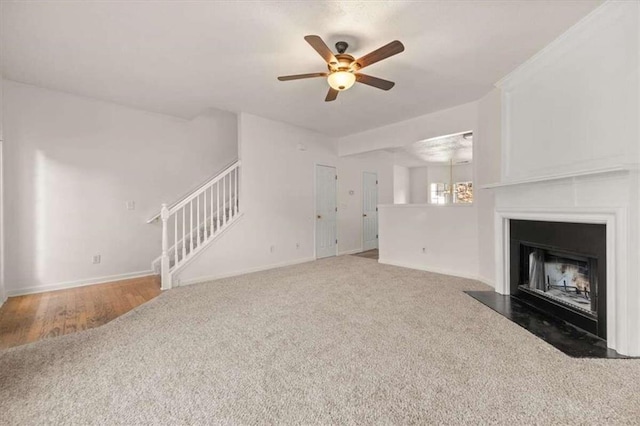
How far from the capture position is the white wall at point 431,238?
4.21 metres

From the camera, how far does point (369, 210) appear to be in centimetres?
707

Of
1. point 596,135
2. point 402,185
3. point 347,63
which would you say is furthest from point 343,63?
point 402,185

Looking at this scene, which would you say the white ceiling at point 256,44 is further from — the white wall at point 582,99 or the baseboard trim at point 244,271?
the baseboard trim at point 244,271

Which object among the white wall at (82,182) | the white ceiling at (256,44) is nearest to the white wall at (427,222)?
the white ceiling at (256,44)

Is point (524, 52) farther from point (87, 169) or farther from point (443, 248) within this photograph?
point (87, 169)

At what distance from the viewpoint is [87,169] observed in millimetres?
3996

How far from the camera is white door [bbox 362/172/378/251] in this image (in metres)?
6.94

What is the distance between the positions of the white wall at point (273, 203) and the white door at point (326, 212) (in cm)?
16

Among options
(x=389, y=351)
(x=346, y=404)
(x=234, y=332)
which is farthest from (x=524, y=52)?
(x=234, y=332)

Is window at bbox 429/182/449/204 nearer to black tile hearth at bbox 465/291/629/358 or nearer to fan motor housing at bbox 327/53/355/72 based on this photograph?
black tile hearth at bbox 465/291/629/358

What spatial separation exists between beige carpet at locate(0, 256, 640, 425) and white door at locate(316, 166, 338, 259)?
3096mm

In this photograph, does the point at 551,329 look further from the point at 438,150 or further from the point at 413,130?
the point at 438,150

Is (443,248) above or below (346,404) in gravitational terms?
above

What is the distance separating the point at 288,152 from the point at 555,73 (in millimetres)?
3937
